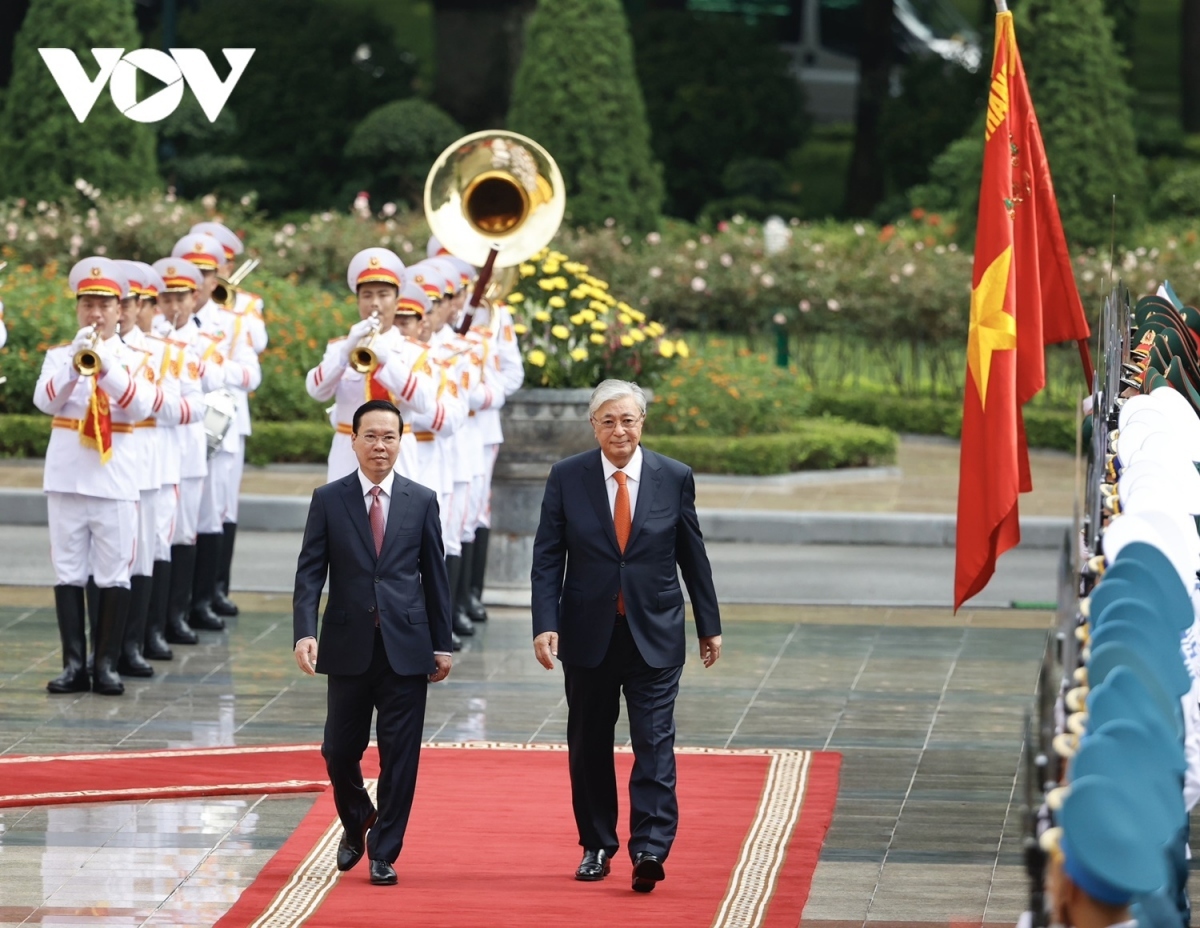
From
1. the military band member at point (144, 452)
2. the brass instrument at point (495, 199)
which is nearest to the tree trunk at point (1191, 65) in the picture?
the brass instrument at point (495, 199)

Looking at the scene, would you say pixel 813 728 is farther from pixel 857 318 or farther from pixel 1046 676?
pixel 857 318

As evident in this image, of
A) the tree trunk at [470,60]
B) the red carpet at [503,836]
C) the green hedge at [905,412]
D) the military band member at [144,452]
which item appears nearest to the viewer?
the red carpet at [503,836]

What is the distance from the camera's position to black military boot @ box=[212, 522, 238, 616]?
12703 mm

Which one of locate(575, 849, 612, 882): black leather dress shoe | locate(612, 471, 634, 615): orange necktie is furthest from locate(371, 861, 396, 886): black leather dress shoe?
locate(612, 471, 634, 615): orange necktie

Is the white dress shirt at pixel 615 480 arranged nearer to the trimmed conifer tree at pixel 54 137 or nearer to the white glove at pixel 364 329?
the white glove at pixel 364 329

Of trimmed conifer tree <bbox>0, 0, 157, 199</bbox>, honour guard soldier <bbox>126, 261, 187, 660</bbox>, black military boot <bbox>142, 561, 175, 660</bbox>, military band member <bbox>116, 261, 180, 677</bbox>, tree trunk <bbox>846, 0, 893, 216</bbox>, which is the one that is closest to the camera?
military band member <bbox>116, 261, 180, 677</bbox>

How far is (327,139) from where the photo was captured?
103ft

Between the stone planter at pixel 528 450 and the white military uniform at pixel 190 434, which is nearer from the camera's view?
the white military uniform at pixel 190 434

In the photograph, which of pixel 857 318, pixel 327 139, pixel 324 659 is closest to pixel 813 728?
pixel 324 659

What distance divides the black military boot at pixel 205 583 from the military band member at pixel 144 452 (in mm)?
1183

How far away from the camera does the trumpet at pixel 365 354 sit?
10352 millimetres

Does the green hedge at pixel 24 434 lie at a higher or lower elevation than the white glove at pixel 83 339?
lower

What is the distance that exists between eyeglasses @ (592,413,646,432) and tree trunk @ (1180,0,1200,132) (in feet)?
85.6

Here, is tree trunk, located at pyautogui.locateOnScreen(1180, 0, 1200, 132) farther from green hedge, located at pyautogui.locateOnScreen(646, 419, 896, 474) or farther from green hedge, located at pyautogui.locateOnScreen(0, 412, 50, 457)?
green hedge, located at pyautogui.locateOnScreen(0, 412, 50, 457)
